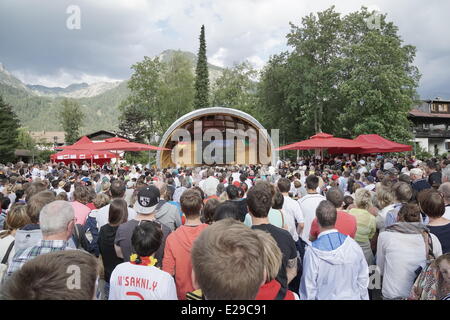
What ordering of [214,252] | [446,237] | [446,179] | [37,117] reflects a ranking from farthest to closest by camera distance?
1. [37,117]
2. [446,179]
3. [446,237]
4. [214,252]

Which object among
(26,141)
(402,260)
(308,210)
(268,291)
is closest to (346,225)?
(402,260)

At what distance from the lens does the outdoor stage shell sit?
916 inches

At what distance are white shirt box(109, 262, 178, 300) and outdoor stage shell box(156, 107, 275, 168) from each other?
67.8 ft

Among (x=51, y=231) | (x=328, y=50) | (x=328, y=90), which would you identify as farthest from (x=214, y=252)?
(x=328, y=50)

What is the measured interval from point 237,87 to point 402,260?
4549 cm

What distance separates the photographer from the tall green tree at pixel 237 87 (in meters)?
46.0

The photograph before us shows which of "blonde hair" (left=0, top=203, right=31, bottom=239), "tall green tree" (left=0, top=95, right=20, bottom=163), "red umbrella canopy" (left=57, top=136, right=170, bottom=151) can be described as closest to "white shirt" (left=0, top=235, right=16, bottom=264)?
"blonde hair" (left=0, top=203, right=31, bottom=239)

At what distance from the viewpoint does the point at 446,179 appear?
634cm

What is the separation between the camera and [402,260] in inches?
111

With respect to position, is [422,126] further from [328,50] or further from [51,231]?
[51,231]

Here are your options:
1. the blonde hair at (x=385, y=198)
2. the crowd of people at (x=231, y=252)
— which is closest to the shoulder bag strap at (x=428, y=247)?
the crowd of people at (x=231, y=252)

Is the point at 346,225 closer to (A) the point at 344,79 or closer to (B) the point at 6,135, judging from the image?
(A) the point at 344,79

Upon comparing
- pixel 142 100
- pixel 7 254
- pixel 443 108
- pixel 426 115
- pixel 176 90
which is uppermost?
pixel 176 90
